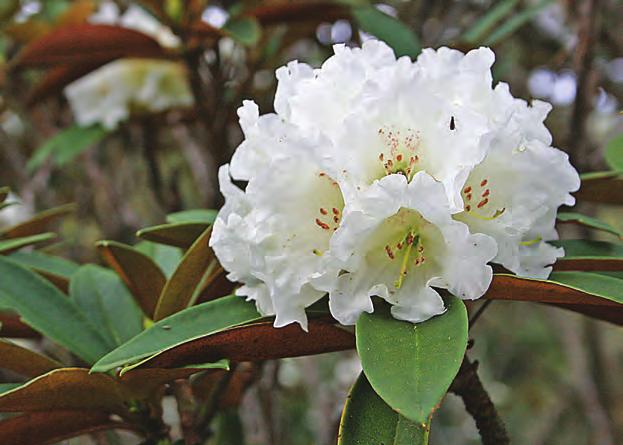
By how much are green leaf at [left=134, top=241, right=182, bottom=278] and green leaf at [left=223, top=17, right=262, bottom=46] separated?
40 cm

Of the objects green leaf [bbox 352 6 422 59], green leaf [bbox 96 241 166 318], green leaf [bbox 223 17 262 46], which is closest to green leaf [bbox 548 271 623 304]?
green leaf [bbox 96 241 166 318]

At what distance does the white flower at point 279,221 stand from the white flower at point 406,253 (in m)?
0.04

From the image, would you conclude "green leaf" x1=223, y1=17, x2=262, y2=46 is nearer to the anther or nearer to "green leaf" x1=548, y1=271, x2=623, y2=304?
the anther

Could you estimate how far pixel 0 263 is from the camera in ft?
3.00

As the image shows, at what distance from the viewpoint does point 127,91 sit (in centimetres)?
172

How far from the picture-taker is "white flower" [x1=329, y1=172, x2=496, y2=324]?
68 cm

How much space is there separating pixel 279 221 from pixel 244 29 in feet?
2.35

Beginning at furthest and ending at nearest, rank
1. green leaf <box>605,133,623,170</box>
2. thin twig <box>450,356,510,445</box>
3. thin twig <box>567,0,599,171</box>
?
thin twig <box>567,0,599,171</box>, green leaf <box>605,133,623,170</box>, thin twig <box>450,356,510,445</box>

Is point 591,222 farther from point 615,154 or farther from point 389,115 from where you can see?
point 389,115

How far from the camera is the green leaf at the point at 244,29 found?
134cm

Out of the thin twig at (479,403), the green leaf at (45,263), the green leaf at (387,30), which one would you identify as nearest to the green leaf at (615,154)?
the thin twig at (479,403)

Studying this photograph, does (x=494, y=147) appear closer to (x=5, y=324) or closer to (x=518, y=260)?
(x=518, y=260)

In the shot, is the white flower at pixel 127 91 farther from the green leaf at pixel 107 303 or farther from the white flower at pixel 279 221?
the white flower at pixel 279 221

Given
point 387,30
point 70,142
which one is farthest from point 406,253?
point 70,142
